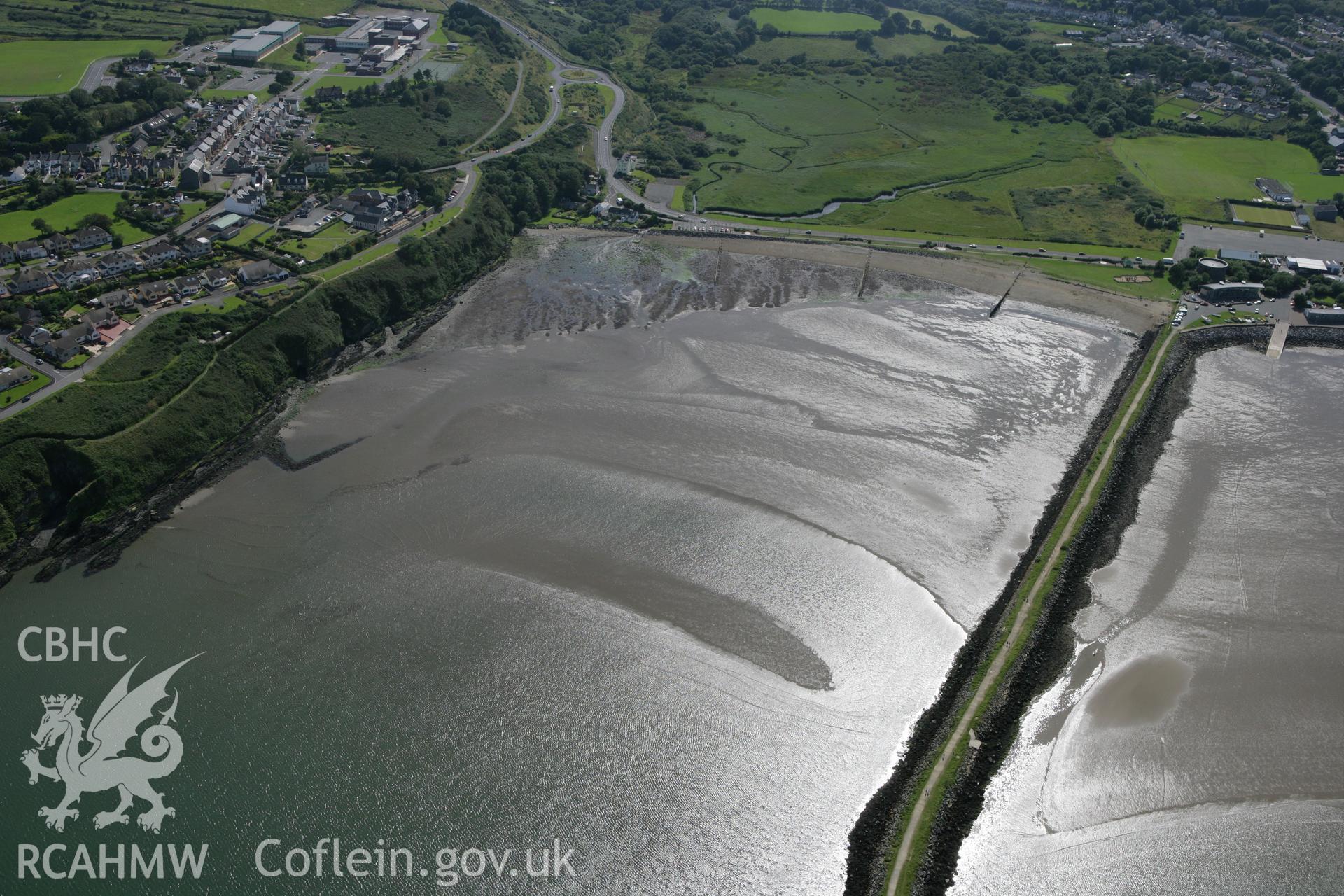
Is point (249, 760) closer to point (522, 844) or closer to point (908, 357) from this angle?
point (522, 844)

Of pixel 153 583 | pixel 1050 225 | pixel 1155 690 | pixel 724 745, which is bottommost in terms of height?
pixel 153 583

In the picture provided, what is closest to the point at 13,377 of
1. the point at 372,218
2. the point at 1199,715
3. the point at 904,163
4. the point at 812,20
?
the point at 372,218

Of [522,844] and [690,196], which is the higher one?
[690,196]

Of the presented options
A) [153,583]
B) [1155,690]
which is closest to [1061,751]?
[1155,690]

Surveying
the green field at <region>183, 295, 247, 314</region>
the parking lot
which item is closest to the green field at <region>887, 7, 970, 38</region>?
the parking lot

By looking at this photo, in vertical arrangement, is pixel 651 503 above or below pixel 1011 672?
below

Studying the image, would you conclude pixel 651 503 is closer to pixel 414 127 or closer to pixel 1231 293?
pixel 1231 293

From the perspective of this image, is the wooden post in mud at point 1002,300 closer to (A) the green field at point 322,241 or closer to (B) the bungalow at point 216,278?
(A) the green field at point 322,241

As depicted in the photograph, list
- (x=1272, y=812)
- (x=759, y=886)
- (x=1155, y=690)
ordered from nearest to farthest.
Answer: (x=759, y=886) → (x=1272, y=812) → (x=1155, y=690)
